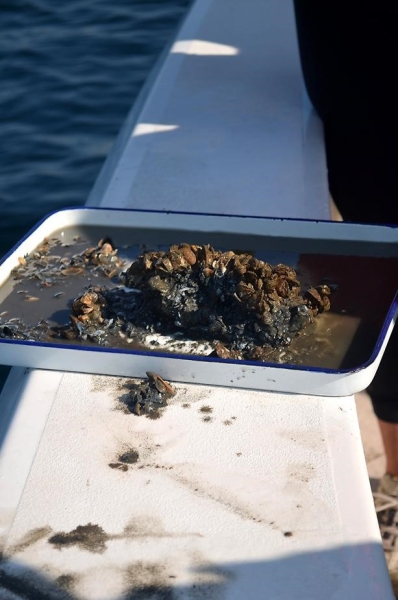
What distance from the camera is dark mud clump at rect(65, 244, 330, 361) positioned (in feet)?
6.11

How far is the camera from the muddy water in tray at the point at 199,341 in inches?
73.5

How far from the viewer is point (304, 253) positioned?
2.25 m

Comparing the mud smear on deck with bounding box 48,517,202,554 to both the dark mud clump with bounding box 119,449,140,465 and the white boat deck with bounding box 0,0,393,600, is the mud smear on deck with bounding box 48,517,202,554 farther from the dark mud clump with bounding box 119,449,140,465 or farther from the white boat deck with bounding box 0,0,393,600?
the dark mud clump with bounding box 119,449,140,465

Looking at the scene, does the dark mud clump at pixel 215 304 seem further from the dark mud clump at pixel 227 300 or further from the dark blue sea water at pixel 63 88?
the dark blue sea water at pixel 63 88

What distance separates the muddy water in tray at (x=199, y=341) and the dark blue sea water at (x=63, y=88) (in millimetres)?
1650

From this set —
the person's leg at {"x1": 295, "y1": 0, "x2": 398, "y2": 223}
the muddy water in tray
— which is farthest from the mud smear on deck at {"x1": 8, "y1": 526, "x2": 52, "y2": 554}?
the person's leg at {"x1": 295, "y1": 0, "x2": 398, "y2": 223}

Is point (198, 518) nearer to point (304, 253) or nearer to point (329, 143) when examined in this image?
point (304, 253)

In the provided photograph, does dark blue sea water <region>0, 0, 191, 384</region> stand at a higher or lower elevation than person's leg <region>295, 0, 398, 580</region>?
lower

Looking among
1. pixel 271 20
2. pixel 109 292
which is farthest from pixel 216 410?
pixel 271 20

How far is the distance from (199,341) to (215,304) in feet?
0.29

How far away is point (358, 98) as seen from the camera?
2910 mm

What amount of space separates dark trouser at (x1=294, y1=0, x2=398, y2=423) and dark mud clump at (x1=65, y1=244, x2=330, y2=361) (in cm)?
67

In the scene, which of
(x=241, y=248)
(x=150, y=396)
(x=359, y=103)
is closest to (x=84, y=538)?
(x=150, y=396)

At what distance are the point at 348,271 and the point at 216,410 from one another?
0.62 m
